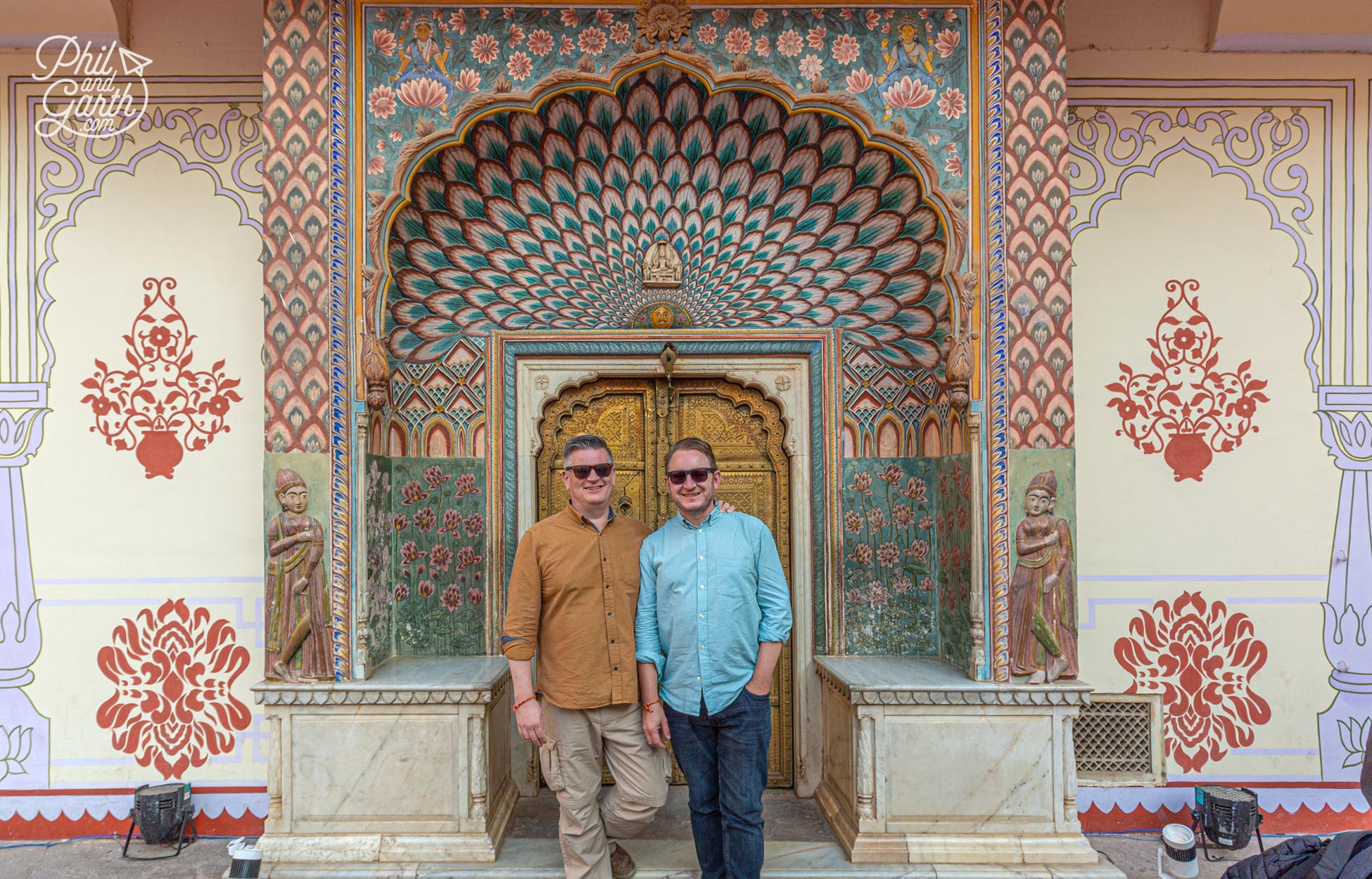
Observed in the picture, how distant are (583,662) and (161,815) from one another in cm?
247

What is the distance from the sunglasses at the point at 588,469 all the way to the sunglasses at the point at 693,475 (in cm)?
26

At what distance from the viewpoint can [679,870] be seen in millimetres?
3355

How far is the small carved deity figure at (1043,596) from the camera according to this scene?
3.54 metres

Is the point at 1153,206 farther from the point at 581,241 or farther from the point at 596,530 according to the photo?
the point at 596,530

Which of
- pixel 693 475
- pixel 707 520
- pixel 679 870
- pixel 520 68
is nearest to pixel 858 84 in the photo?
pixel 520 68

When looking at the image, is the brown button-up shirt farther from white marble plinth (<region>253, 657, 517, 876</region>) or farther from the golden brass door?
the golden brass door

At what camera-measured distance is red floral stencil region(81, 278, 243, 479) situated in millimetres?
4148

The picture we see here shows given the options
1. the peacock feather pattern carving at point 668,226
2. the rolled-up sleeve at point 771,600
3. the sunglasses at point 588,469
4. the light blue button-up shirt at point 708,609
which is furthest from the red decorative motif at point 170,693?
the rolled-up sleeve at point 771,600

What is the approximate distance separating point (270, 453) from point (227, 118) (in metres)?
1.94

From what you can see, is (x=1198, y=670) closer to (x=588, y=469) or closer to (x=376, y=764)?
(x=588, y=469)

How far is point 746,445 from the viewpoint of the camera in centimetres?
435

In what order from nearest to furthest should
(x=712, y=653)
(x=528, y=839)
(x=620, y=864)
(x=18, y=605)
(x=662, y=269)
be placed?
(x=712, y=653) < (x=620, y=864) < (x=528, y=839) < (x=18, y=605) < (x=662, y=269)

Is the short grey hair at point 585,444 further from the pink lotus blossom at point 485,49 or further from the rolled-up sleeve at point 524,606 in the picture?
the pink lotus blossom at point 485,49

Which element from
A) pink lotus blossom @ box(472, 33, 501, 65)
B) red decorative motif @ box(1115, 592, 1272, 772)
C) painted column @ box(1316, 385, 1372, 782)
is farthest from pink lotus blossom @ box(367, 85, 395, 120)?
painted column @ box(1316, 385, 1372, 782)
